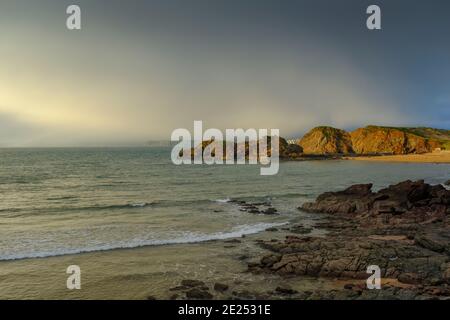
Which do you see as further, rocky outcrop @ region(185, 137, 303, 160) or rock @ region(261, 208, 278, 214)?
rocky outcrop @ region(185, 137, 303, 160)

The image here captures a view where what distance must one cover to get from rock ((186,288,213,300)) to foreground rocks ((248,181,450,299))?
13.1 ft

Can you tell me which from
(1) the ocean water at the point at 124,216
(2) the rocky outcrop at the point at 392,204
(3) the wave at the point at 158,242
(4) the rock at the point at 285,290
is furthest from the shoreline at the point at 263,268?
(2) the rocky outcrop at the point at 392,204

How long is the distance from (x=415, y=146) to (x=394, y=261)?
198m

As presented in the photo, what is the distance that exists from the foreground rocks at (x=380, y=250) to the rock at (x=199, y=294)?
3.99m

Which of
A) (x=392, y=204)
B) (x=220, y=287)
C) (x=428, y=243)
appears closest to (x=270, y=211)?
(x=392, y=204)

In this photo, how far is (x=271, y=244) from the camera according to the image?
26.7 m

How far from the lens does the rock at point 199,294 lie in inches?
701

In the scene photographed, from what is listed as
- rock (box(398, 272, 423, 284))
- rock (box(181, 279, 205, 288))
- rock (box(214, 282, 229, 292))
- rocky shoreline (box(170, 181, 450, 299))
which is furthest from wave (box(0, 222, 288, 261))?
rock (box(398, 272, 423, 284))

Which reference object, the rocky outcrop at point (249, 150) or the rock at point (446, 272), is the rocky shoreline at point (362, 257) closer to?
the rock at point (446, 272)

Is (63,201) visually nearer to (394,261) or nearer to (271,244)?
(271,244)

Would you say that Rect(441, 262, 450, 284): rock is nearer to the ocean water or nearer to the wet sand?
the wet sand

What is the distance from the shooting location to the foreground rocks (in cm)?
1841
